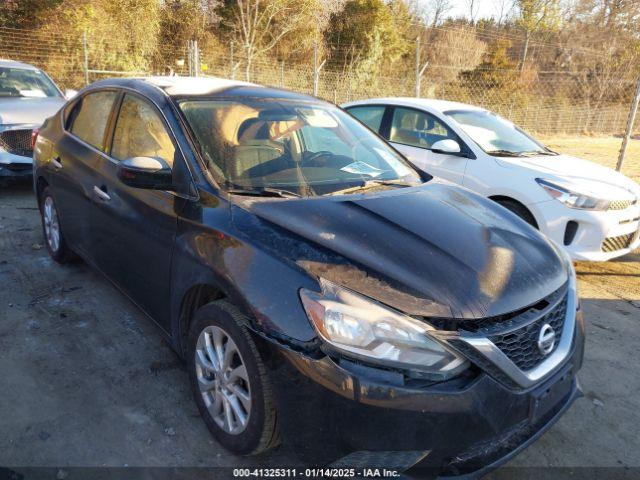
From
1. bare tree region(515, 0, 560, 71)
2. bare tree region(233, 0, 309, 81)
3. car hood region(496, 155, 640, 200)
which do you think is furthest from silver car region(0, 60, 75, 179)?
bare tree region(515, 0, 560, 71)

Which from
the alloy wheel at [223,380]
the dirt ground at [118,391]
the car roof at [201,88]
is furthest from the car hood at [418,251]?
the car roof at [201,88]

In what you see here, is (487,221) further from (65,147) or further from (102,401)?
(65,147)

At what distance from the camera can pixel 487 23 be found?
37.1m

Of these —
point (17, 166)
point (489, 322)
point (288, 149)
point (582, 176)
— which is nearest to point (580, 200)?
point (582, 176)

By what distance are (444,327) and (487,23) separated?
4078cm

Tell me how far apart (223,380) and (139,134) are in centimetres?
164

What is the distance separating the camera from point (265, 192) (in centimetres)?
249

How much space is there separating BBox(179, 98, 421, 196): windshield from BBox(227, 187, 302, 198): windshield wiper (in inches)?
0.6

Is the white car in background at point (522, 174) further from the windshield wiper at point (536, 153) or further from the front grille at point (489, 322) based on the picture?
the front grille at point (489, 322)

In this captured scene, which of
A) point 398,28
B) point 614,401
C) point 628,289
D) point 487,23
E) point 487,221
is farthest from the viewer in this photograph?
point 487,23

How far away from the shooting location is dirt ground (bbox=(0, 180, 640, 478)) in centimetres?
233

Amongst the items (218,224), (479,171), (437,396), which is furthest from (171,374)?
(479,171)

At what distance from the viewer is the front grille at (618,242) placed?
454 centimetres

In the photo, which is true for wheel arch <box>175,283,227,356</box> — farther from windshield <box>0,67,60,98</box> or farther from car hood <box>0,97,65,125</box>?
windshield <box>0,67,60,98</box>
